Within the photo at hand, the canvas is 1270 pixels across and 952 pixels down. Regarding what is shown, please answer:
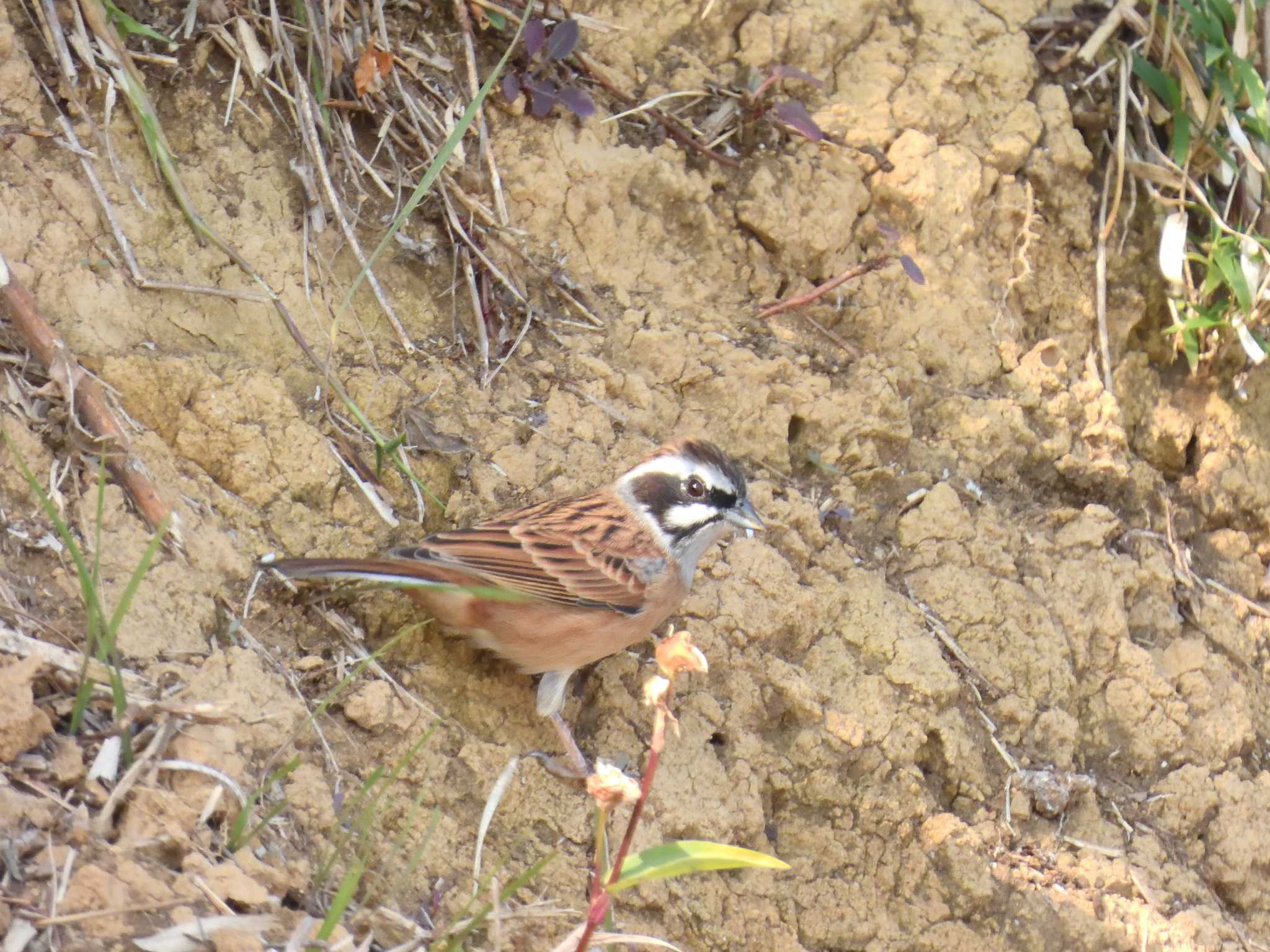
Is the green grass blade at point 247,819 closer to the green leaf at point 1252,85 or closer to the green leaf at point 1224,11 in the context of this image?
the green leaf at point 1252,85

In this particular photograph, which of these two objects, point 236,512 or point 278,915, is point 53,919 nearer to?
point 278,915

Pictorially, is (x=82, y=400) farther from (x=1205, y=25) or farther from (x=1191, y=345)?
(x=1205, y=25)

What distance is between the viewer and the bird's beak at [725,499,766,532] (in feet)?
18.3

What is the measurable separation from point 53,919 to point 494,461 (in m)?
2.69

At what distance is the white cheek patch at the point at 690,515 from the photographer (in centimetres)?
557

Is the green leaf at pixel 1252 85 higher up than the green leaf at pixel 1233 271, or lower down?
higher up

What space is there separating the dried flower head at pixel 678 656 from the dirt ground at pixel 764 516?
4.44 ft

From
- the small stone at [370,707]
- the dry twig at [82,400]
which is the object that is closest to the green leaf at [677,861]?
the small stone at [370,707]

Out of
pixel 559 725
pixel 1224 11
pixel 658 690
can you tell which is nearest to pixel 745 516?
pixel 559 725

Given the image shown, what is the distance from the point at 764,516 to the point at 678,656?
292 cm

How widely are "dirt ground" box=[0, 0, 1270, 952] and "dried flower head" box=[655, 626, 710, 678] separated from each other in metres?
1.35

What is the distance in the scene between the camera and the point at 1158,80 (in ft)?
22.5

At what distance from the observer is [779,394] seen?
6188 millimetres

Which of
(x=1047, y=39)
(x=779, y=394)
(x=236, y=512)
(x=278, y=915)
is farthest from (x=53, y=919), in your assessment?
(x=1047, y=39)
